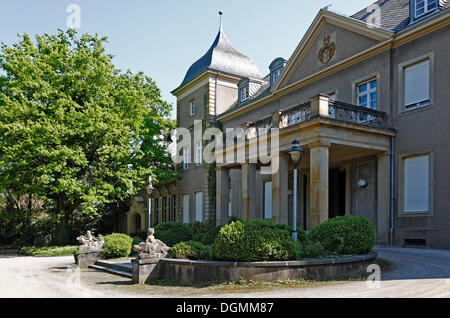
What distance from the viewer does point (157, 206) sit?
38.2 m

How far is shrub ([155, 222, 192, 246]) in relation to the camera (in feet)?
53.8

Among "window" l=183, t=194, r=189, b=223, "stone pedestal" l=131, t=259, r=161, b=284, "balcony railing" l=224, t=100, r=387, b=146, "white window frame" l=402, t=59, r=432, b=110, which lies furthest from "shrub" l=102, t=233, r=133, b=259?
"window" l=183, t=194, r=189, b=223

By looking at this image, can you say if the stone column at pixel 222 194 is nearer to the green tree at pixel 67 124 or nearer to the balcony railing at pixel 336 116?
the balcony railing at pixel 336 116

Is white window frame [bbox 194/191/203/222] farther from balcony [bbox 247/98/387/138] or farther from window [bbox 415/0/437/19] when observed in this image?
window [bbox 415/0/437/19]

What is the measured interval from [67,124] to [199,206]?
1206 cm

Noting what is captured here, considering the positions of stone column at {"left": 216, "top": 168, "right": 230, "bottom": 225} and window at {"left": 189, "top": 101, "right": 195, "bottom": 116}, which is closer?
stone column at {"left": 216, "top": 168, "right": 230, "bottom": 225}

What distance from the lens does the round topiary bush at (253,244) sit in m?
9.55

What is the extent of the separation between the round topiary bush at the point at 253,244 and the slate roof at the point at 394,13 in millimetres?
11991

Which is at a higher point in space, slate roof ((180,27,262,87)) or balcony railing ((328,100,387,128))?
slate roof ((180,27,262,87))

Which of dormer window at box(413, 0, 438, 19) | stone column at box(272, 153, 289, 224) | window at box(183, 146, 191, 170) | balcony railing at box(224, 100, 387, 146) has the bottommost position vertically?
stone column at box(272, 153, 289, 224)

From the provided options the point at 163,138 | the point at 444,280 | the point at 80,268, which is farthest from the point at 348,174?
the point at 163,138

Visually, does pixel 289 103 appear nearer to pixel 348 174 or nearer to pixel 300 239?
pixel 348 174

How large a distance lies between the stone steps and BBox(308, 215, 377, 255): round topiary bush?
227 inches

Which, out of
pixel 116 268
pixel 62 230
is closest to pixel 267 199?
pixel 62 230
